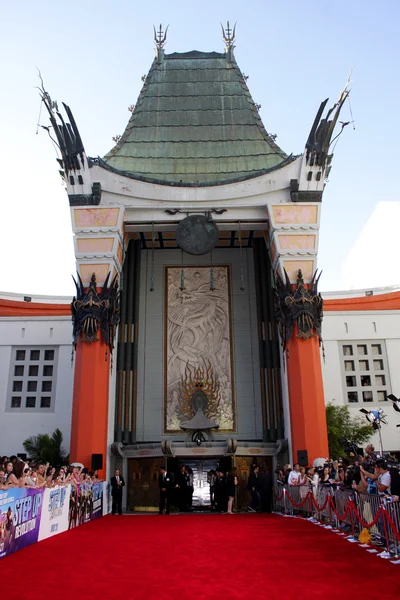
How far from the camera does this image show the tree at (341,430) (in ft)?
61.0

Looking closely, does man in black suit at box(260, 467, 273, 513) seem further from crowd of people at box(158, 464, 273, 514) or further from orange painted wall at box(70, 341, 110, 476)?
orange painted wall at box(70, 341, 110, 476)

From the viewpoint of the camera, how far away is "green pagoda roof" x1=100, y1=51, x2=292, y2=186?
1956cm

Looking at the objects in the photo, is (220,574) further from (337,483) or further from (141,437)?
(141,437)

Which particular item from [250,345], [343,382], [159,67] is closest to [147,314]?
[250,345]

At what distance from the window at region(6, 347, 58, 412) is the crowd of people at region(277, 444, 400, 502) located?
10.1 metres

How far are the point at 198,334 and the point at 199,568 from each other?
13.9m

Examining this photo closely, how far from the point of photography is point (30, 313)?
22953 mm

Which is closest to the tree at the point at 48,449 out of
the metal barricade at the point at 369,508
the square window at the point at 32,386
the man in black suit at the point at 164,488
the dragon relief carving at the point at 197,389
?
the square window at the point at 32,386

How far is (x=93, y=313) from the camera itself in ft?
56.2

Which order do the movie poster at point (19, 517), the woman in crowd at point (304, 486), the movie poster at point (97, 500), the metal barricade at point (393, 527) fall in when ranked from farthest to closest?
the movie poster at point (97, 500) < the woman in crowd at point (304, 486) < the movie poster at point (19, 517) < the metal barricade at point (393, 527)

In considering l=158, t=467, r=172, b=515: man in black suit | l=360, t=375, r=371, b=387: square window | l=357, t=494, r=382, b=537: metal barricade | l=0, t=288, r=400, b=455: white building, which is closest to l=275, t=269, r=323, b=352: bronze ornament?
l=0, t=288, r=400, b=455: white building

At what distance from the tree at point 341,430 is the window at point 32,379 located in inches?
389

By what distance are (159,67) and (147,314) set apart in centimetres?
1047

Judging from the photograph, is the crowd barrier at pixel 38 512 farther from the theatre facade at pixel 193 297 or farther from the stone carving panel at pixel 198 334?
the stone carving panel at pixel 198 334
